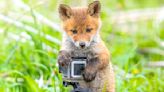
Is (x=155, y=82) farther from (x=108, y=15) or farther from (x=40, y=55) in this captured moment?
(x=108, y=15)

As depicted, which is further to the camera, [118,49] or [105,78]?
[118,49]

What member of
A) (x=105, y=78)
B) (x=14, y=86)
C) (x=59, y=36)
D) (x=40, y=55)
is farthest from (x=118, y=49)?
(x=105, y=78)

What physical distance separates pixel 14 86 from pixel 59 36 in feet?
6.72

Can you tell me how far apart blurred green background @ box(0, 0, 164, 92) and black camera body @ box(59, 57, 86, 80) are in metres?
0.29

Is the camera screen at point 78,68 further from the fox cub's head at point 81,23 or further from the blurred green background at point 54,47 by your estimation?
the blurred green background at point 54,47

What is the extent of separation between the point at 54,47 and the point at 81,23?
2.19 meters

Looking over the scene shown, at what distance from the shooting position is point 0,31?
801 cm

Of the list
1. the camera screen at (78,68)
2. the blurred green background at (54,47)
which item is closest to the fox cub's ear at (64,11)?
the camera screen at (78,68)

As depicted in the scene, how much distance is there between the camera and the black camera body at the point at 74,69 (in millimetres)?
5539

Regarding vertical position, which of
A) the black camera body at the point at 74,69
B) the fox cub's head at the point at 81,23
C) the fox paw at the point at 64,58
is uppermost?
the fox cub's head at the point at 81,23

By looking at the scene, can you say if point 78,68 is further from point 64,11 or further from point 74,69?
point 64,11

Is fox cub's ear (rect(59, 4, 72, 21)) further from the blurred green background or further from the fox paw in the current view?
the blurred green background

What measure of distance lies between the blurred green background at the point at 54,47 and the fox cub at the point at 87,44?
1.16 feet

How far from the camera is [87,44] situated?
554 centimetres
